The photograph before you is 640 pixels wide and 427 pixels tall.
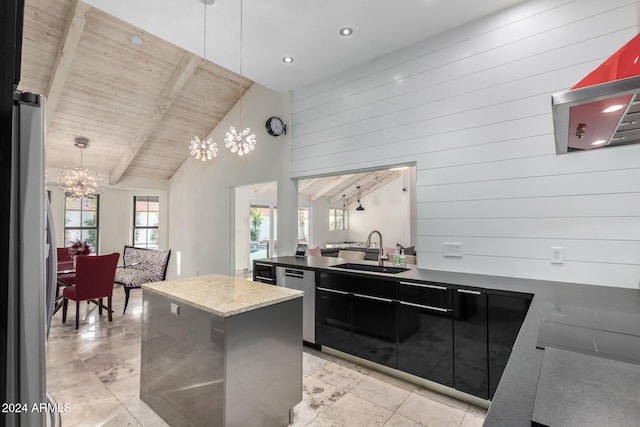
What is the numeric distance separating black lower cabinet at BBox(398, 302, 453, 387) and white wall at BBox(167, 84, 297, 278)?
2.14 m

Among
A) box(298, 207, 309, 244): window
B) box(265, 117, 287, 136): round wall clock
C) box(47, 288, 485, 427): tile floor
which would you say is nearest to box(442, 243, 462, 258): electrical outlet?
box(47, 288, 485, 427): tile floor

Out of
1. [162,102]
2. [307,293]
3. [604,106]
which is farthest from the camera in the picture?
[162,102]

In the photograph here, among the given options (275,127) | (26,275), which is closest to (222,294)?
(26,275)

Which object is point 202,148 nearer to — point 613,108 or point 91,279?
point 91,279

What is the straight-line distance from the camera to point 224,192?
5547 millimetres

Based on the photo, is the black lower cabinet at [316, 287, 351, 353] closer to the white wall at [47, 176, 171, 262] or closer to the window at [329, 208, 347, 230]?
the white wall at [47, 176, 171, 262]

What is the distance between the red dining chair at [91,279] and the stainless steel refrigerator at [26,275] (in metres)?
3.68

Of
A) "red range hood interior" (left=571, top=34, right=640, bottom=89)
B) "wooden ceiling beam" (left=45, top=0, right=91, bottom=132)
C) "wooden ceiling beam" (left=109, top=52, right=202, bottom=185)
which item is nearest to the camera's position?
"red range hood interior" (left=571, top=34, right=640, bottom=89)

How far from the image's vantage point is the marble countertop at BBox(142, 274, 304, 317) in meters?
1.72

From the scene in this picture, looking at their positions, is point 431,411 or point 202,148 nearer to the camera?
point 431,411

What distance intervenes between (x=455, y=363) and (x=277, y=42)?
10.9 ft

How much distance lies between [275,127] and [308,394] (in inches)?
131

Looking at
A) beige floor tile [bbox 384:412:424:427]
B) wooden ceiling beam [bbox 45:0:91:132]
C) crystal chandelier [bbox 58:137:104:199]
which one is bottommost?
beige floor tile [bbox 384:412:424:427]

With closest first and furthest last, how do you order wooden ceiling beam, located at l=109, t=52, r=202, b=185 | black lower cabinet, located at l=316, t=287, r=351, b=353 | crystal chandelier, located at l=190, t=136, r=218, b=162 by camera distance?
1. black lower cabinet, located at l=316, t=287, r=351, b=353
2. crystal chandelier, located at l=190, t=136, r=218, b=162
3. wooden ceiling beam, located at l=109, t=52, r=202, b=185
